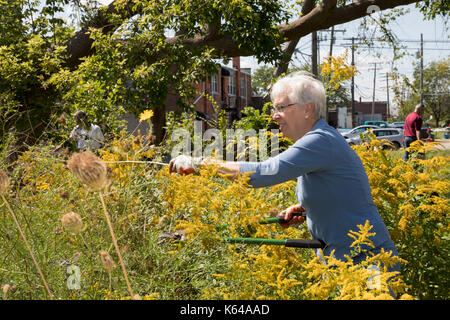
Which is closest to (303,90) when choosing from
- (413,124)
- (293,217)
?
(293,217)

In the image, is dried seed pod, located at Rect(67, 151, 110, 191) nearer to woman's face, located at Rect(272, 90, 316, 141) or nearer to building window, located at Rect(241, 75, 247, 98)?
woman's face, located at Rect(272, 90, 316, 141)

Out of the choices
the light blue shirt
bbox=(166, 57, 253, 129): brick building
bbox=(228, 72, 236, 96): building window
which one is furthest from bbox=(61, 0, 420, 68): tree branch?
bbox=(228, 72, 236, 96): building window

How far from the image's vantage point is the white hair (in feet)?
7.50

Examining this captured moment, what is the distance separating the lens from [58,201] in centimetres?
246

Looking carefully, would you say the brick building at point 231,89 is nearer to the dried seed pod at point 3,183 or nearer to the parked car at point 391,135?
the parked car at point 391,135

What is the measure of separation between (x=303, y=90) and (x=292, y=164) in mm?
417

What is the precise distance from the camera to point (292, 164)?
6.88 feet

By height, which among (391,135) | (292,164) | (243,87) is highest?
(243,87)

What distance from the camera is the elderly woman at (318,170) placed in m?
2.10

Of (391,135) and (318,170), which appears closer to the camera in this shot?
(318,170)

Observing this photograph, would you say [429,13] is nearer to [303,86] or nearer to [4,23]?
[4,23]

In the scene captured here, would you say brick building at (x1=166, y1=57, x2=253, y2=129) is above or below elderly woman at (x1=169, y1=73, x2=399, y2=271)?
above

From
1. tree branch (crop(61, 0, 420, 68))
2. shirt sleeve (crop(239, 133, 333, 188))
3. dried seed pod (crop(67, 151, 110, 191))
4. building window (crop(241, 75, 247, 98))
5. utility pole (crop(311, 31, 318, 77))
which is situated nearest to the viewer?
dried seed pod (crop(67, 151, 110, 191))

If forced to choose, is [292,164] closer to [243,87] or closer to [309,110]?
[309,110]
